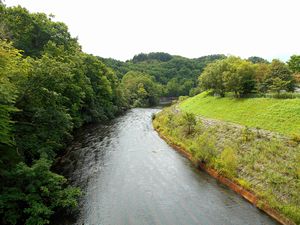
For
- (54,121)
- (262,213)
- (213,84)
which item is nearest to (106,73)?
(213,84)

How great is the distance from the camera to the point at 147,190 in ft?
61.5

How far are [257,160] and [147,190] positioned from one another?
30.4 ft

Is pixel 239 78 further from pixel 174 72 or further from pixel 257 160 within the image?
pixel 174 72

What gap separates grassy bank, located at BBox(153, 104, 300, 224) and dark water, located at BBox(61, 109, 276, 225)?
132 centimetres

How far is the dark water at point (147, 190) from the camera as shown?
1502cm

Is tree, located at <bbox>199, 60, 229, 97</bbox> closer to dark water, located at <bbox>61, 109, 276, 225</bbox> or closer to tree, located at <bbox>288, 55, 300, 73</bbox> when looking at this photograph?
tree, located at <bbox>288, 55, 300, 73</bbox>

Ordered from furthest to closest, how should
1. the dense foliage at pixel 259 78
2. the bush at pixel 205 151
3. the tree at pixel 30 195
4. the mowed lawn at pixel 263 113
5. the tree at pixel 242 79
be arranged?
the tree at pixel 242 79 < the dense foliage at pixel 259 78 < the mowed lawn at pixel 263 113 < the bush at pixel 205 151 < the tree at pixel 30 195

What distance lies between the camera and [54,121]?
1947 centimetres

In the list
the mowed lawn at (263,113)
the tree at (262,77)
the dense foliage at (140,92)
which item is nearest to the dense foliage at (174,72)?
the dense foliage at (140,92)

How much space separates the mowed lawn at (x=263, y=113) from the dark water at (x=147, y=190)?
29.1ft

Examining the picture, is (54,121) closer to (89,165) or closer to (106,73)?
(89,165)

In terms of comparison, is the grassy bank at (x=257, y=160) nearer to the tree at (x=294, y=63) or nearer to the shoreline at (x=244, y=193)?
the shoreline at (x=244, y=193)

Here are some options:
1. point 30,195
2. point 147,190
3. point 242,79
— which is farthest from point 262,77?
point 30,195

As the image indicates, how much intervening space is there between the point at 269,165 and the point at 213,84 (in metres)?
30.7
